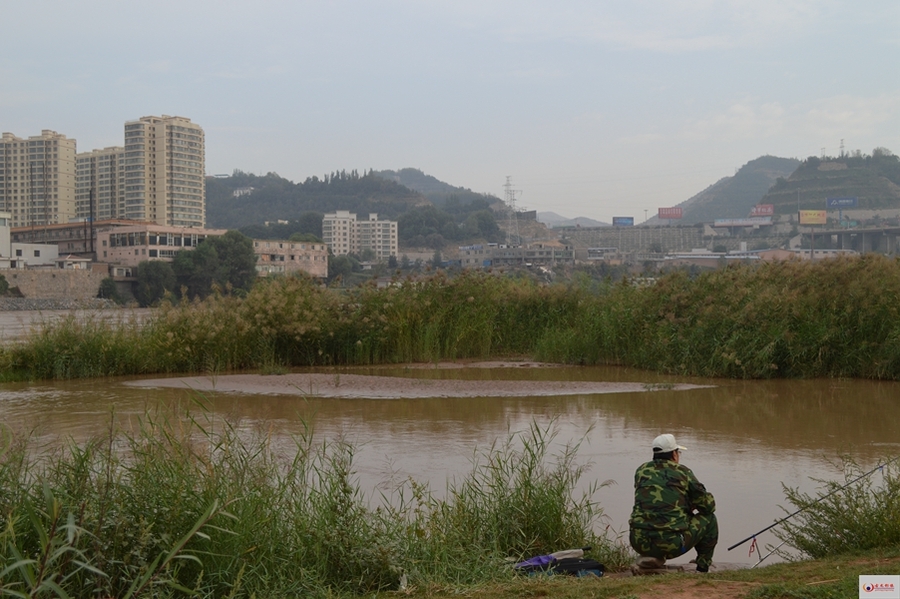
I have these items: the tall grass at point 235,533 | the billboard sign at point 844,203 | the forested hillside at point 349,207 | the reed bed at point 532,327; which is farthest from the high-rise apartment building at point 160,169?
the tall grass at point 235,533

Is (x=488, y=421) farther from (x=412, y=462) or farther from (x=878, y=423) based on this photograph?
(x=878, y=423)

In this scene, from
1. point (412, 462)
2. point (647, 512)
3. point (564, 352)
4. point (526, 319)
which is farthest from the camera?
point (526, 319)

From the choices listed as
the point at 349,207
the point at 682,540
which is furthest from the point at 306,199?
the point at 682,540

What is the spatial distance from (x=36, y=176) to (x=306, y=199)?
43.9m

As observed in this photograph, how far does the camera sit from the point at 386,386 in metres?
14.8

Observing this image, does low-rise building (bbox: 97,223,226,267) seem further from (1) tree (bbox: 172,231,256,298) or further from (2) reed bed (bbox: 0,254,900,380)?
(2) reed bed (bbox: 0,254,900,380)

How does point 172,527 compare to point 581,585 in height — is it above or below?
above

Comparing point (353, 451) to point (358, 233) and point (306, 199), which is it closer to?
point (358, 233)

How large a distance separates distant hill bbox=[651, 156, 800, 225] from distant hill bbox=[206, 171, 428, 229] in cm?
5781

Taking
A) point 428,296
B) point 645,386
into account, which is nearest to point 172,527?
point 645,386

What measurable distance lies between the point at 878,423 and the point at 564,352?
8.43 m

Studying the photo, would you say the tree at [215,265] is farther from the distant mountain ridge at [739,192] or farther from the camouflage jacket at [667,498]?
the distant mountain ridge at [739,192]

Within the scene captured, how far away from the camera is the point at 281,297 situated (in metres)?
17.6

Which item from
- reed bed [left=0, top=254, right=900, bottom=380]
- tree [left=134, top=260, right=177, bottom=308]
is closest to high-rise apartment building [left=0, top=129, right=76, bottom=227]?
tree [left=134, top=260, right=177, bottom=308]
